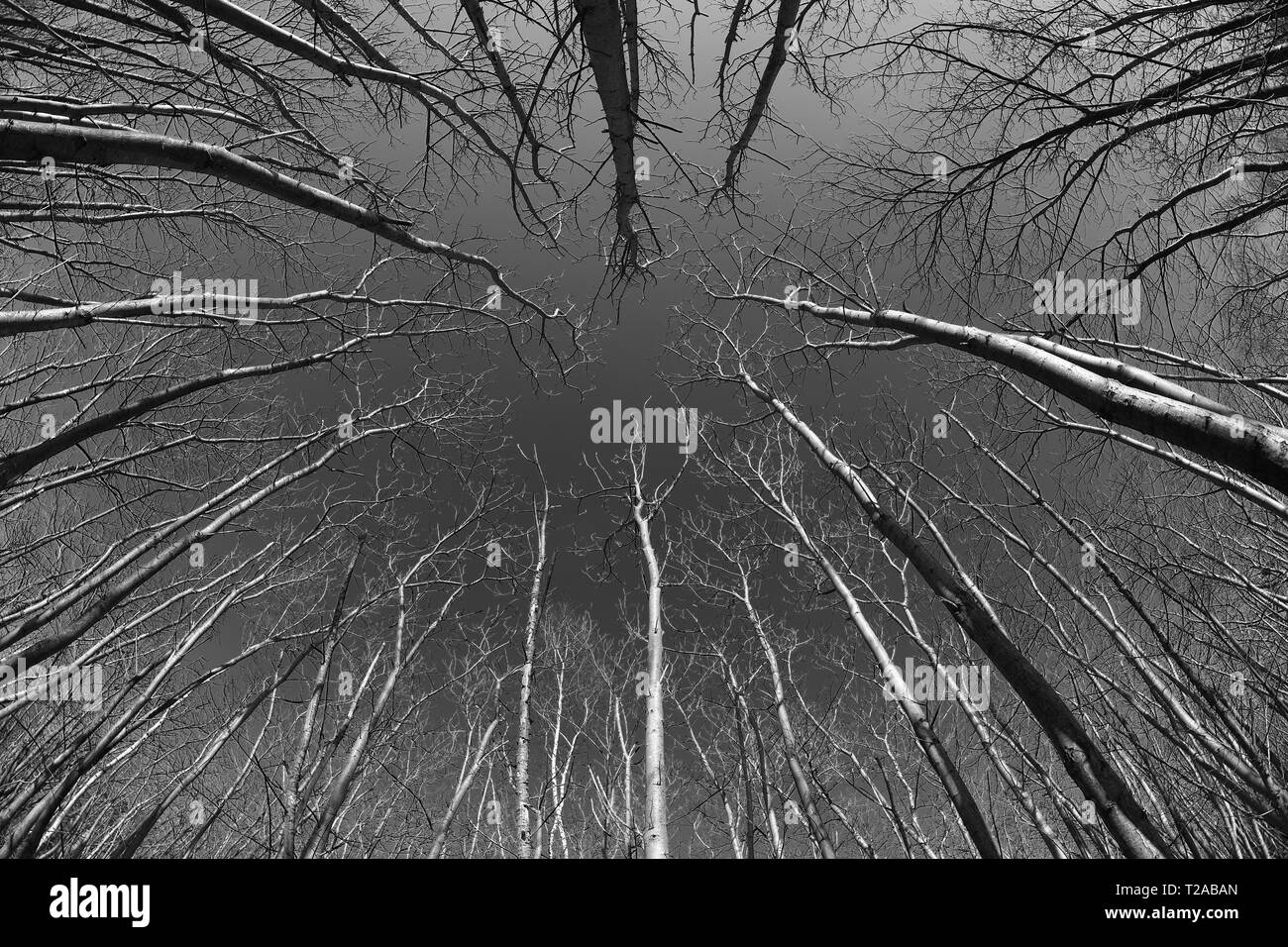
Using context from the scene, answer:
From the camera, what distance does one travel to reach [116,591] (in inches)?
164

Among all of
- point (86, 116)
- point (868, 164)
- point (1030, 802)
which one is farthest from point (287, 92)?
point (1030, 802)

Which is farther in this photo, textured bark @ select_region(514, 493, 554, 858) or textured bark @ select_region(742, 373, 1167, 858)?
textured bark @ select_region(514, 493, 554, 858)

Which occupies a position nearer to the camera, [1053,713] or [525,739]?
[1053,713]

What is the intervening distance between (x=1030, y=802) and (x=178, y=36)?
8.43m

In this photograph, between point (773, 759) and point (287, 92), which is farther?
point (773, 759)

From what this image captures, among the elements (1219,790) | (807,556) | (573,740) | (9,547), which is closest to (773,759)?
(573,740)

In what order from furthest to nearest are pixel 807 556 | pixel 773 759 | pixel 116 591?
pixel 773 759, pixel 807 556, pixel 116 591

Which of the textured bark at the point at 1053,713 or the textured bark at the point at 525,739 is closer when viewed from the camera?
the textured bark at the point at 1053,713

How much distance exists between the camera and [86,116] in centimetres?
313
